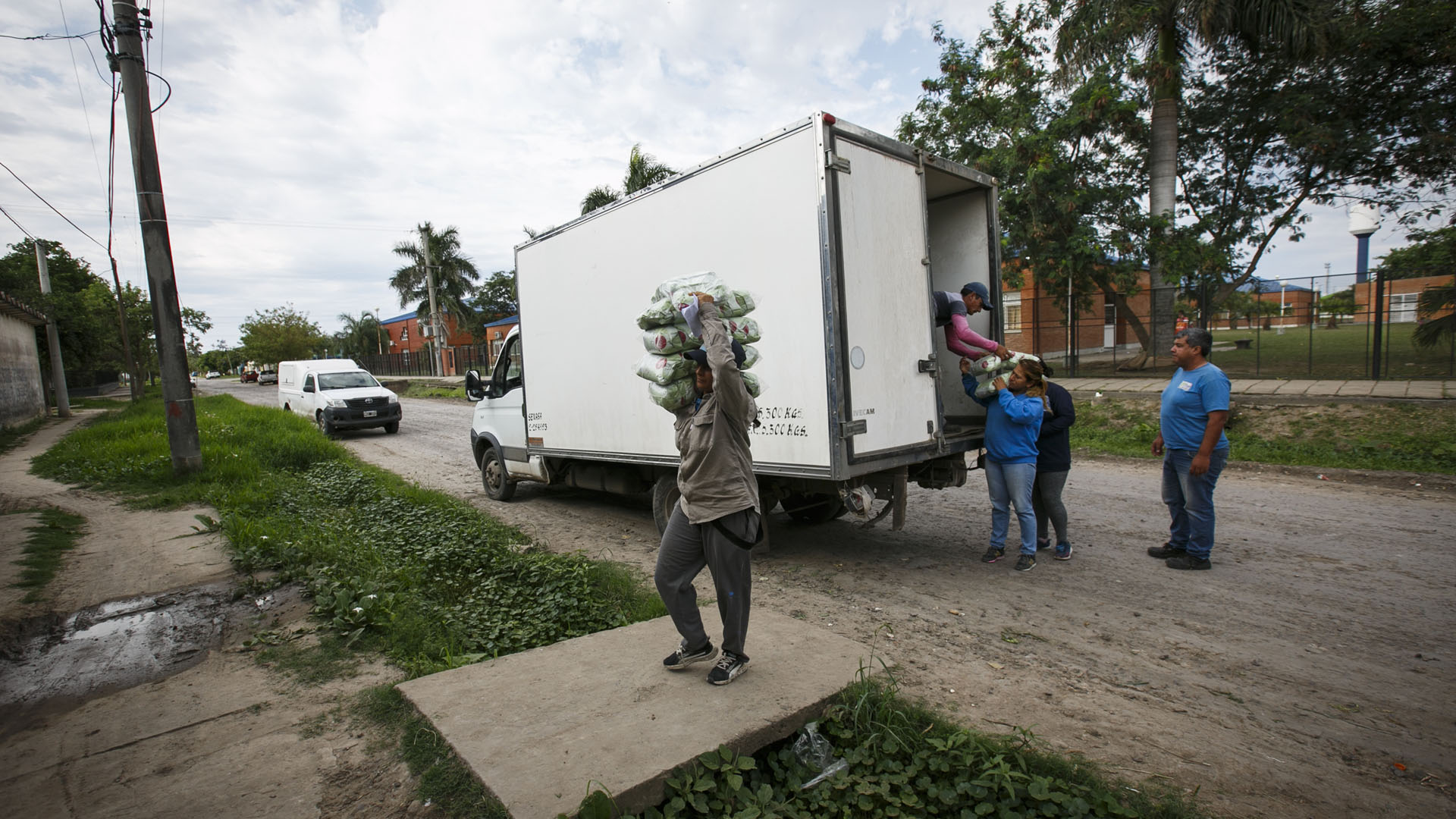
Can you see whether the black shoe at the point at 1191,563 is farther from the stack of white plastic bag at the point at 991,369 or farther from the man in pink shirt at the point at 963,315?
the man in pink shirt at the point at 963,315

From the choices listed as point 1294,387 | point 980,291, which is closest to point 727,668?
point 980,291

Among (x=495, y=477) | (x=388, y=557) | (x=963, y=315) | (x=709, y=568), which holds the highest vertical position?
(x=963, y=315)

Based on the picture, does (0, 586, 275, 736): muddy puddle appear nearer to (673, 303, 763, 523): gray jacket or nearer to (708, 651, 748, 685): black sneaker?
(708, 651, 748, 685): black sneaker

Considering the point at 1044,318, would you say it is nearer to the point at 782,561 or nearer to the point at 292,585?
the point at 782,561

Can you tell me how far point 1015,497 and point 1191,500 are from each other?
3.95 ft

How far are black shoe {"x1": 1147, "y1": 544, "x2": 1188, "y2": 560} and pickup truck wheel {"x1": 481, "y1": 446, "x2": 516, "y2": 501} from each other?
6789 mm

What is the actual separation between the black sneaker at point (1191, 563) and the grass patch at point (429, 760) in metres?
4.86

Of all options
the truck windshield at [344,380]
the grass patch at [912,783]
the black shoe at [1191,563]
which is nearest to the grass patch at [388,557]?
the grass patch at [912,783]

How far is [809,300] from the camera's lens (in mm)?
4953

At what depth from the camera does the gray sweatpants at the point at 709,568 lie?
335 cm

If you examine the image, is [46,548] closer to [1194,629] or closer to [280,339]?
[1194,629]

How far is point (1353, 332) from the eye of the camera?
12648mm

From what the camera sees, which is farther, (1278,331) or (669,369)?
(1278,331)

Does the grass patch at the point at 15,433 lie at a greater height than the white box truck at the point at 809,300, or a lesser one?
lesser
